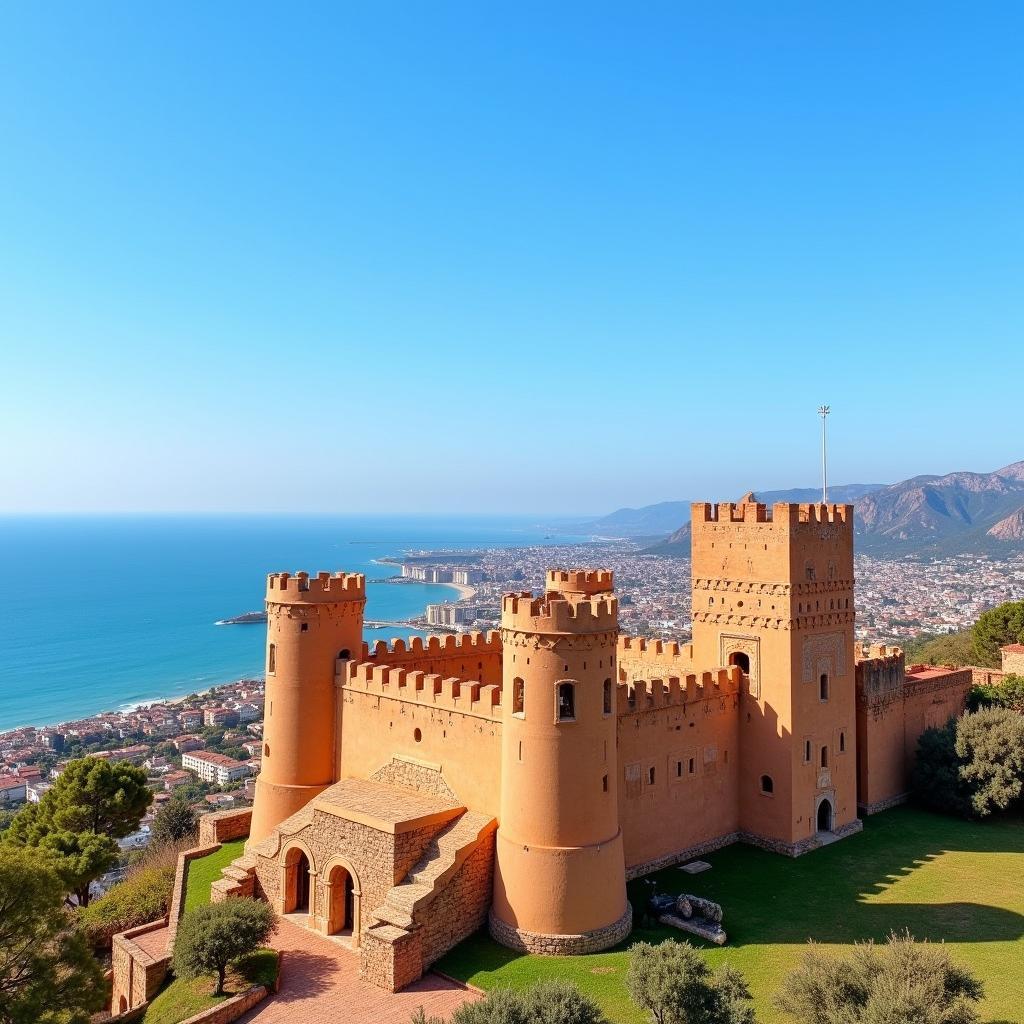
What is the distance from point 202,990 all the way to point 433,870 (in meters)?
5.95

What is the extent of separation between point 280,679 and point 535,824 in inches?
409

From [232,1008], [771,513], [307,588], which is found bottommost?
[232,1008]

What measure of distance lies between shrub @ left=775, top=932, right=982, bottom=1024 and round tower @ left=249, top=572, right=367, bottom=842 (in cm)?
1613

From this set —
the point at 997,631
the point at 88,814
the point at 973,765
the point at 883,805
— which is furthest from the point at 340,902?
the point at 997,631

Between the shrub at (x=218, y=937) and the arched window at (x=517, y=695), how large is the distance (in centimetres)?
789

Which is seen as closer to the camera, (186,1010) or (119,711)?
(186,1010)

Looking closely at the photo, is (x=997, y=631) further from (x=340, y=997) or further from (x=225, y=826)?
(x=340, y=997)

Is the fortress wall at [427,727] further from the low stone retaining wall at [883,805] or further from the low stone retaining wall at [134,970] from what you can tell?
the low stone retaining wall at [883,805]

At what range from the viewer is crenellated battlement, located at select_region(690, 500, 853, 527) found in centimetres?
2632

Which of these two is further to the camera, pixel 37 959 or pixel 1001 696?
pixel 1001 696

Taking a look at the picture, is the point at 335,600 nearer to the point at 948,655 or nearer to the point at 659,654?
the point at 659,654

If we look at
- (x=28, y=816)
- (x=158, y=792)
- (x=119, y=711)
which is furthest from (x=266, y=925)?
(x=119, y=711)

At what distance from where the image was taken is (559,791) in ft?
66.0

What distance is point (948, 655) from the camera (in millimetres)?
55062
